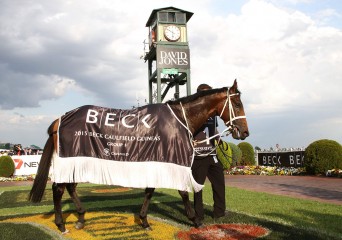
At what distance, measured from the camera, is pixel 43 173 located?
602cm

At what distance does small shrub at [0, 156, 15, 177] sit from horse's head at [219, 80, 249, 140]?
20379mm

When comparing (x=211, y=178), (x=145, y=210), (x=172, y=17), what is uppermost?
(x=172, y=17)

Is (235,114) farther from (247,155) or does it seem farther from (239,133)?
(247,155)

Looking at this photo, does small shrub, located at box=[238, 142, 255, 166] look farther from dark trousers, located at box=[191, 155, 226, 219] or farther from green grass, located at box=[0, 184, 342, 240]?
dark trousers, located at box=[191, 155, 226, 219]

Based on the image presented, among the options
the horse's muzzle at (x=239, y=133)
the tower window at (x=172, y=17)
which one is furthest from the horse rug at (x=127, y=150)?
the tower window at (x=172, y=17)

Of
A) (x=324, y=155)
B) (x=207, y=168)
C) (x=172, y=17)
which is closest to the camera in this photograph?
(x=207, y=168)

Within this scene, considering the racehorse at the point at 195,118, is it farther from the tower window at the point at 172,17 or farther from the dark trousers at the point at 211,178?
the tower window at the point at 172,17

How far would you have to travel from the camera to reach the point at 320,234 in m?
5.08

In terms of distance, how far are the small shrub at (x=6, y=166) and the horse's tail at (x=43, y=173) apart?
60.2 feet

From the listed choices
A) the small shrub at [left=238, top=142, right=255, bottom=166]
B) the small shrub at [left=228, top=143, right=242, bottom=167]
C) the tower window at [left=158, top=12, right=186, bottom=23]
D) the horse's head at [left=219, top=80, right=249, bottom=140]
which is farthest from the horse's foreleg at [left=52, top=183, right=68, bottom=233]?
the tower window at [left=158, top=12, right=186, bottom=23]

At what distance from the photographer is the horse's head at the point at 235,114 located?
5.78m

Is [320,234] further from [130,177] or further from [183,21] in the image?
[183,21]

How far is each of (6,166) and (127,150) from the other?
1981cm

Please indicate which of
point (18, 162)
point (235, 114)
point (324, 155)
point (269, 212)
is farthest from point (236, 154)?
point (235, 114)
